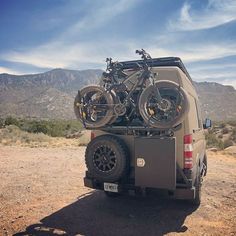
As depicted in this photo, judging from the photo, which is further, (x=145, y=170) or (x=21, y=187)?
(x=21, y=187)

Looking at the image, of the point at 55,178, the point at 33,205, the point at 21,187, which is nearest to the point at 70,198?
the point at 33,205

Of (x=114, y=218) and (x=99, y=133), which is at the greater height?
(x=99, y=133)

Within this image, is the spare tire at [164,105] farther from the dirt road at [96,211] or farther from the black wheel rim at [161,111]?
the dirt road at [96,211]

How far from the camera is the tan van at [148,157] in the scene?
18.5ft

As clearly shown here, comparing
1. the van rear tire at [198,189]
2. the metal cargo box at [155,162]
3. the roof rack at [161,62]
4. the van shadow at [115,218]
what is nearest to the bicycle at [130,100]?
the roof rack at [161,62]

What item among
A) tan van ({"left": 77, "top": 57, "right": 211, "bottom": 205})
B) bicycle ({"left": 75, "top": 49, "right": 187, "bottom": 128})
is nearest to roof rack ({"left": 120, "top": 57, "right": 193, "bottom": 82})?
bicycle ({"left": 75, "top": 49, "right": 187, "bottom": 128})

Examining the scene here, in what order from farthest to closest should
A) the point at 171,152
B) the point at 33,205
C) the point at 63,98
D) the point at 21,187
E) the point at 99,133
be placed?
the point at 63,98 < the point at 21,187 < the point at 33,205 < the point at 99,133 < the point at 171,152

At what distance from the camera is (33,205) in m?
7.20

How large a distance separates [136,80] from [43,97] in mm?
126226

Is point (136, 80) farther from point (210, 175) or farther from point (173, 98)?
point (210, 175)

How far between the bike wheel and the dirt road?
5.95 ft

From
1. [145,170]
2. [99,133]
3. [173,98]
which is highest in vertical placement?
[173,98]

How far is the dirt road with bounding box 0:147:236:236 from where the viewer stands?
5801mm

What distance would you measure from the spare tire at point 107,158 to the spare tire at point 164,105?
28.1 inches
